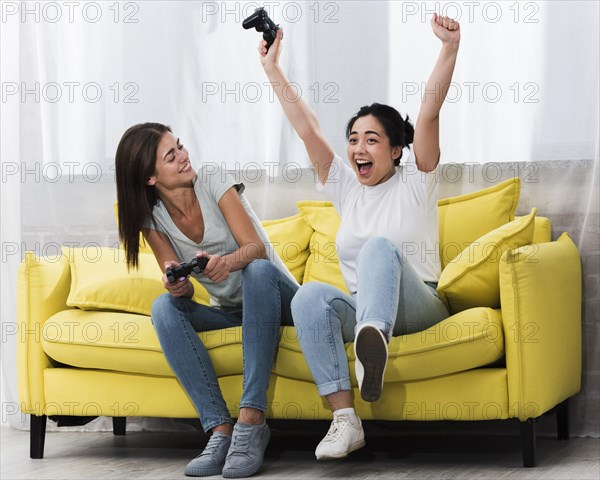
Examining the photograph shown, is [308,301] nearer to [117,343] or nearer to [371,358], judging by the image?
[371,358]

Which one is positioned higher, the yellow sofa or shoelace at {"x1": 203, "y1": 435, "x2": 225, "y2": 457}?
the yellow sofa

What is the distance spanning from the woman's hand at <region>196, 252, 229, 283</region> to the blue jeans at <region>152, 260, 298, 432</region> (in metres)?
0.05

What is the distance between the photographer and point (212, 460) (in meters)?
2.34

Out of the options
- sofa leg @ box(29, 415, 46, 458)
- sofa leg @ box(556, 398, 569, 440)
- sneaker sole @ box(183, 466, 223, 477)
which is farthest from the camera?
sofa leg @ box(556, 398, 569, 440)

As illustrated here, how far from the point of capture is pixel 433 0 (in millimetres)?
3096

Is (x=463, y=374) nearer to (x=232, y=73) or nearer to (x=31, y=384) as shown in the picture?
(x=31, y=384)

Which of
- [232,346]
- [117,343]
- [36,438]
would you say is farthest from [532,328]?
[36,438]

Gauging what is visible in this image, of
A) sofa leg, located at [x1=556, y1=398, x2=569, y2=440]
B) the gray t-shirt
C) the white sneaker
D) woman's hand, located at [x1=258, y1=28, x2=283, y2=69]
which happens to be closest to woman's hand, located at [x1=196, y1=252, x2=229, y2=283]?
the gray t-shirt

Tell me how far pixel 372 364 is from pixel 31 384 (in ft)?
3.67

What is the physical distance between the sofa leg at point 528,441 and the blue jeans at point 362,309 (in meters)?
0.36

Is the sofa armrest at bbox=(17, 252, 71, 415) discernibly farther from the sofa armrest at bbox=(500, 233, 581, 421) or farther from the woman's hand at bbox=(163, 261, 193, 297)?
the sofa armrest at bbox=(500, 233, 581, 421)

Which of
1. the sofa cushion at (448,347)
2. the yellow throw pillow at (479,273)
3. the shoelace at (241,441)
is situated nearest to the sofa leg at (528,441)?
the sofa cushion at (448,347)

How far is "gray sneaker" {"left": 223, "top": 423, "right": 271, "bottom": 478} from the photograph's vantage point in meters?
→ 2.28

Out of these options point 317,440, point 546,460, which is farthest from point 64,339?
point 546,460
